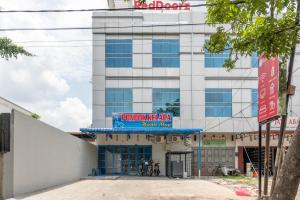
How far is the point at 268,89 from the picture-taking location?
16547 mm

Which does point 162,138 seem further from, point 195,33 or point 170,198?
point 170,198

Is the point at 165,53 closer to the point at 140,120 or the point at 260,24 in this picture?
the point at 140,120

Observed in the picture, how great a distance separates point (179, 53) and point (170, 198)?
95.1 ft

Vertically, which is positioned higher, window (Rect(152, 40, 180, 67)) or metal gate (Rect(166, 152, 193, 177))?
window (Rect(152, 40, 180, 67))

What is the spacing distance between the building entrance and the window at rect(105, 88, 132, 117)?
3.95m

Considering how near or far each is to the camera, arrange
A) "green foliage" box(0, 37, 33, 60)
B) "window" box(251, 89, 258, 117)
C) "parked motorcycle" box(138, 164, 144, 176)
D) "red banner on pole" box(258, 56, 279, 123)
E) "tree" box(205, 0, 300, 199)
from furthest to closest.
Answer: "window" box(251, 89, 258, 117) → "parked motorcycle" box(138, 164, 144, 176) → "green foliage" box(0, 37, 33, 60) → "red banner on pole" box(258, 56, 279, 123) → "tree" box(205, 0, 300, 199)

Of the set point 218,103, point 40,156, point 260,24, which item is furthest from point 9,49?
point 218,103

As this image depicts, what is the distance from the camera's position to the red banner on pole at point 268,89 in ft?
51.3

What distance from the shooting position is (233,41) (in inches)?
407

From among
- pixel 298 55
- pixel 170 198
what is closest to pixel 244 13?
pixel 170 198

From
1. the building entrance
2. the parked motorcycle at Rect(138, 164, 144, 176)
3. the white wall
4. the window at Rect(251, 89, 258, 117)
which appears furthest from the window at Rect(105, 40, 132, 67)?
the white wall

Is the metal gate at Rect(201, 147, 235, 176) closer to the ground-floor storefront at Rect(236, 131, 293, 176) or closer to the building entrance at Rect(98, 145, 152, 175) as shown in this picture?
the ground-floor storefront at Rect(236, 131, 293, 176)

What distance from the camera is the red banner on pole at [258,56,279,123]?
51.3 feet

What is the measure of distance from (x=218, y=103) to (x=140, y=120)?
32.6ft
